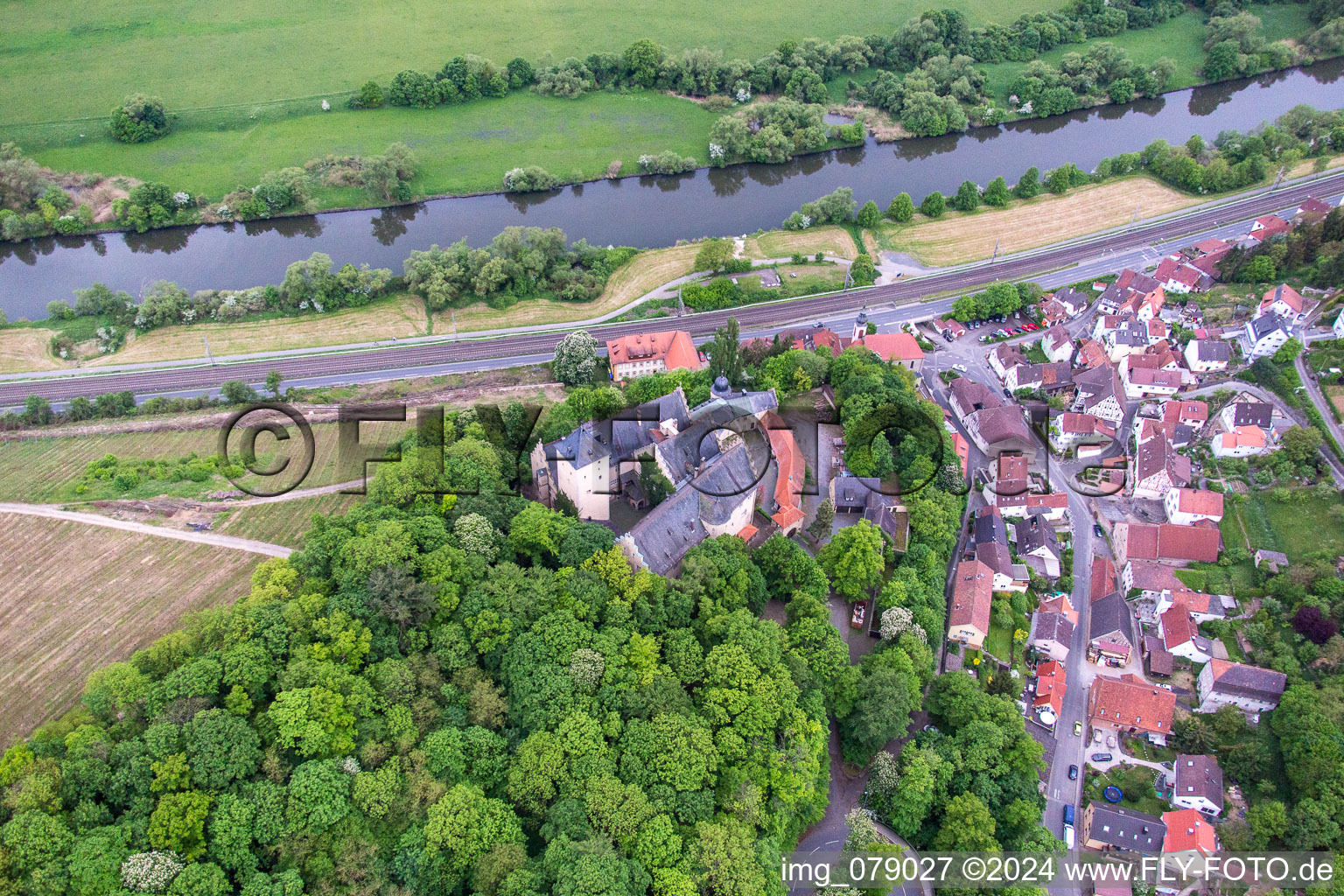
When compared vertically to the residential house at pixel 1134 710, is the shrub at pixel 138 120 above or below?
above

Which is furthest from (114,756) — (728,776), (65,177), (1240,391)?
(65,177)

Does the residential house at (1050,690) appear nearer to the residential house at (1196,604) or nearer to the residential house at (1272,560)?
the residential house at (1196,604)

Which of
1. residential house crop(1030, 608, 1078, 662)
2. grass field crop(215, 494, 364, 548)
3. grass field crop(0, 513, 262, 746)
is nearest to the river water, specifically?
grass field crop(215, 494, 364, 548)

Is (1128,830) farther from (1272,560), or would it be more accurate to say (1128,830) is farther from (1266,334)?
(1266,334)

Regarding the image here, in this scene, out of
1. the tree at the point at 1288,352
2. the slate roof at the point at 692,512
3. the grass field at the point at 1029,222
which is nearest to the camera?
the slate roof at the point at 692,512

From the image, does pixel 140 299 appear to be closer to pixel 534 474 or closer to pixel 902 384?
pixel 534 474

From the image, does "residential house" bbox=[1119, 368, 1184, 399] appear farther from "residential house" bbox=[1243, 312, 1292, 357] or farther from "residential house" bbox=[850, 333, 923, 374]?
"residential house" bbox=[850, 333, 923, 374]

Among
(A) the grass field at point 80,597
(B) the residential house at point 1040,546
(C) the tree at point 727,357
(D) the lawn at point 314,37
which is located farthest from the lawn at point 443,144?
(B) the residential house at point 1040,546
